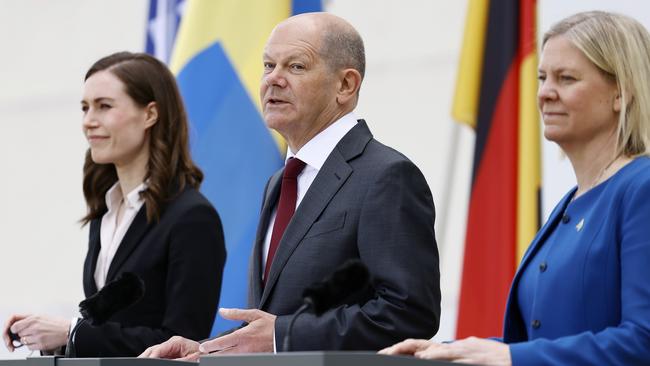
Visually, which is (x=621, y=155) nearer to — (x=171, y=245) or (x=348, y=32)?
(x=348, y=32)

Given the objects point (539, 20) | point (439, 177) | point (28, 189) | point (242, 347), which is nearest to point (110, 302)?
point (242, 347)

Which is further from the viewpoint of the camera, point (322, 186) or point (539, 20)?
point (539, 20)

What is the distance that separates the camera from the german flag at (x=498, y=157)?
4.47m

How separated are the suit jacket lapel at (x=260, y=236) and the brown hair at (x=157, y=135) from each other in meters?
0.65

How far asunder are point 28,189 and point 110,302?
14.4 ft

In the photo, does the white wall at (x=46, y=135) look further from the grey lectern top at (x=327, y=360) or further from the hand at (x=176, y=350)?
the grey lectern top at (x=327, y=360)

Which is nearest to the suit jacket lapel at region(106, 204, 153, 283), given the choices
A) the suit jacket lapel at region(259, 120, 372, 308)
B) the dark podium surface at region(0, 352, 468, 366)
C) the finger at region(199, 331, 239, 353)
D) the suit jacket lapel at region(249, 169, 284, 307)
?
the suit jacket lapel at region(249, 169, 284, 307)

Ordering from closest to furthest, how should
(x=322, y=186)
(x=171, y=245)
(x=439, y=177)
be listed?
1. (x=322, y=186)
2. (x=171, y=245)
3. (x=439, y=177)

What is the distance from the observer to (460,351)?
207cm

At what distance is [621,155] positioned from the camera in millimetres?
2391

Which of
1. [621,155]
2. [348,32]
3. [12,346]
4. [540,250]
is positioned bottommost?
[12,346]

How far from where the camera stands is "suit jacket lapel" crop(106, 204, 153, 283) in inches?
137

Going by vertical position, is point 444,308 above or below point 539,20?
below

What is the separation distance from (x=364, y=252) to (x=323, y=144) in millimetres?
390
